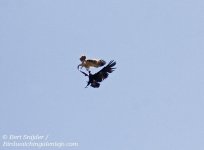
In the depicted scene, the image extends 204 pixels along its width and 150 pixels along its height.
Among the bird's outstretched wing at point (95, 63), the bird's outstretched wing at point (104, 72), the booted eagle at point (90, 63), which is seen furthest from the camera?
the bird's outstretched wing at point (104, 72)

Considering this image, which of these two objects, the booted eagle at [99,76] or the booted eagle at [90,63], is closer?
the booted eagle at [90,63]

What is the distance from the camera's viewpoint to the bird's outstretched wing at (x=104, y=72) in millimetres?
16172

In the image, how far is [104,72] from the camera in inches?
640

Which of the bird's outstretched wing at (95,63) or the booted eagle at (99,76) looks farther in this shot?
the booted eagle at (99,76)

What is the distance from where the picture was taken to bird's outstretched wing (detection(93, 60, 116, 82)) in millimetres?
16172

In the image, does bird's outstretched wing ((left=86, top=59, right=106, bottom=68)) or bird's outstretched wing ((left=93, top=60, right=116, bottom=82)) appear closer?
bird's outstretched wing ((left=86, top=59, right=106, bottom=68))

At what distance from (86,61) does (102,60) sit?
1.12 meters

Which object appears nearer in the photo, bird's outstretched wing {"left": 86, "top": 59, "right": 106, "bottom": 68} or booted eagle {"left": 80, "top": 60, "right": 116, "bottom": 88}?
bird's outstretched wing {"left": 86, "top": 59, "right": 106, "bottom": 68}

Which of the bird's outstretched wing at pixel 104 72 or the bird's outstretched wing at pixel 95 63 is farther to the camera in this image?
the bird's outstretched wing at pixel 104 72

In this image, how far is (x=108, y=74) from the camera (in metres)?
16.2

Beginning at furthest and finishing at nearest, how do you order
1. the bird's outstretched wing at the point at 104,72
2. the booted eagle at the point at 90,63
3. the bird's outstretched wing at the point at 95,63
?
1. the bird's outstretched wing at the point at 104,72
2. the bird's outstretched wing at the point at 95,63
3. the booted eagle at the point at 90,63

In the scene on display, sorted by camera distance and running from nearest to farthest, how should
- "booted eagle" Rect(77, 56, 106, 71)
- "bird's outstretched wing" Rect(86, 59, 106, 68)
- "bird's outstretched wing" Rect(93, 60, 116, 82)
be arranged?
1. "booted eagle" Rect(77, 56, 106, 71)
2. "bird's outstretched wing" Rect(86, 59, 106, 68)
3. "bird's outstretched wing" Rect(93, 60, 116, 82)

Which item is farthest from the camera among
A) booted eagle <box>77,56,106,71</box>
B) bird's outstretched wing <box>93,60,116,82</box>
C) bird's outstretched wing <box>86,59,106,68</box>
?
bird's outstretched wing <box>93,60,116,82</box>

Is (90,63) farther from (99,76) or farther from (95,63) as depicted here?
(99,76)
